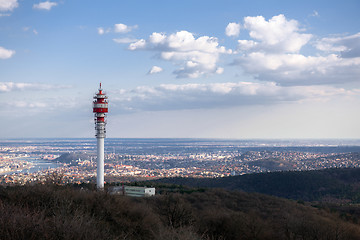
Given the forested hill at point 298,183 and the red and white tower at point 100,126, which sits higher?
the red and white tower at point 100,126

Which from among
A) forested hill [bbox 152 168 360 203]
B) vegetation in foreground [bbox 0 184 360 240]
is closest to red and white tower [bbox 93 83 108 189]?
vegetation in foreground [bbox 0 184 360 240]

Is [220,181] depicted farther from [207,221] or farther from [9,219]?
[9,219]

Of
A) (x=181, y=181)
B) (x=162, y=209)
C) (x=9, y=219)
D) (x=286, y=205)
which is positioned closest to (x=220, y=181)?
(x=181, y=181)

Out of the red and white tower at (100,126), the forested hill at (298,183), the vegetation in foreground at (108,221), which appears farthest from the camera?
the forested hill at (298,183)

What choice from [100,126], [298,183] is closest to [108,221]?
[100,126]

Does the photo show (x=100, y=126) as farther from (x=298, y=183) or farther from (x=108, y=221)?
(x=298, y=183)

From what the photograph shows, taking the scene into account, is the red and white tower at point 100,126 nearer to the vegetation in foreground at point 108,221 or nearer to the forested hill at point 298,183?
the vegetation in foreground at point 108,221

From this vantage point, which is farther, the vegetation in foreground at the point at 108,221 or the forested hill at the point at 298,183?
the forested hill at the point at 298,183

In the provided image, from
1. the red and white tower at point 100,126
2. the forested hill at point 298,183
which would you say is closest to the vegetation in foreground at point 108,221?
the red and white tower at point 100,126

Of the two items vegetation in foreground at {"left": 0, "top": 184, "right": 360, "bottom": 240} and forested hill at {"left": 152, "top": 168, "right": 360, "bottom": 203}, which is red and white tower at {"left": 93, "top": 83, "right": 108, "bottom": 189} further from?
forested hill at {"left": 152, "top": 168, "right": 360, "bottom": 203}
